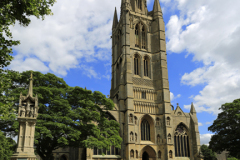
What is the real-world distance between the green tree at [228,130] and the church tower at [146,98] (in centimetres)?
512

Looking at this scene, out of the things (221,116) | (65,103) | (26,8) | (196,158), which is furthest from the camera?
(196,158)

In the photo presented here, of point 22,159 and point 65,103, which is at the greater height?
point 65,103

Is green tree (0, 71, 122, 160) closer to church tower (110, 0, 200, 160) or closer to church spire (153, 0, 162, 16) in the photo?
church tower (110, 0, 200, 160)

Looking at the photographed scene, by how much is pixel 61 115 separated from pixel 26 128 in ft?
30.1

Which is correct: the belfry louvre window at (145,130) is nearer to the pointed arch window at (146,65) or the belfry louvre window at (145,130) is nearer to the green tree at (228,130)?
the pointed arch window at (146,65)

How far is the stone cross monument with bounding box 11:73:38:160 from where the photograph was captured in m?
11.3

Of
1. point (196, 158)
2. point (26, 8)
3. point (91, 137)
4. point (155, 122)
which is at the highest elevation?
point (26, 8)

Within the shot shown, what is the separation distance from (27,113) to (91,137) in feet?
33.0

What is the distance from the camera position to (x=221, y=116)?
33.5m

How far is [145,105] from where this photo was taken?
37.5m

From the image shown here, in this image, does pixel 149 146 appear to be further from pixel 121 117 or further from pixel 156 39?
pixel 156 39

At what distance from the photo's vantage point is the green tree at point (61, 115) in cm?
1959

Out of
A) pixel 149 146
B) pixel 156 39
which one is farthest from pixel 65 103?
pixel 156 39

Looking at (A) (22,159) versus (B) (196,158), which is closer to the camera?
(A) (22,159)
